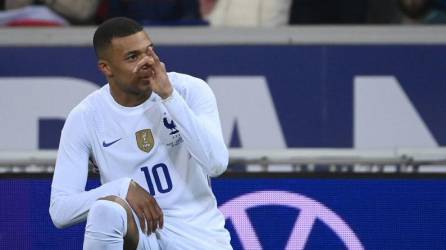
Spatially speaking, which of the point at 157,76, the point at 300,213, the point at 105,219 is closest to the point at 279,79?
the point at 300,213

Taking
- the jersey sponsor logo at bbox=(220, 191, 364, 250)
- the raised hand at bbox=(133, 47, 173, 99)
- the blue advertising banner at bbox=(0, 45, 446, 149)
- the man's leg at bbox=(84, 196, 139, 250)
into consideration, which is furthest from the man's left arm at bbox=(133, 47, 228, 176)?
the blue advertising banner at bbox=(0, 45, 446, 149)

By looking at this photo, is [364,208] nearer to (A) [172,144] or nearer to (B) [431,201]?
(B) [431,201]

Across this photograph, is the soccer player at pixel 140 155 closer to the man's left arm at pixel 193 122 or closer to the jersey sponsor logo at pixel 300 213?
the man's left arm at pixel 193 122

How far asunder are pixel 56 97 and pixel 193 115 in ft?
7.13

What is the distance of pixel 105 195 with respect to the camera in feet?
12.5

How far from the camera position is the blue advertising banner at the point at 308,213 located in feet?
15.8

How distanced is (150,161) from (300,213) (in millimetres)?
1093

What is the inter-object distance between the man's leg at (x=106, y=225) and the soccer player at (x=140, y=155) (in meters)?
0.05

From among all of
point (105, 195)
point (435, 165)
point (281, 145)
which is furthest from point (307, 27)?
point (105, 195)

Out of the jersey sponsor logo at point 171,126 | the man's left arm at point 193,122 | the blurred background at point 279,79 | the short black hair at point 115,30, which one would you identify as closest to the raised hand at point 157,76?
the man's left arm at point 193,122

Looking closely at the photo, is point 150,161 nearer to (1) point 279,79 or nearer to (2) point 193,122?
(2) point 193,122

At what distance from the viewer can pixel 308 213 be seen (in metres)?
4.84

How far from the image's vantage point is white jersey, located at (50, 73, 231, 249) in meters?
3.94

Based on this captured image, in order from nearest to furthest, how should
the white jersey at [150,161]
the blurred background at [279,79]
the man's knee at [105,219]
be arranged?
1. the man's knee at [105,219]
2. the white jersey at [150,161]
3. the blurred background at [279,79]
